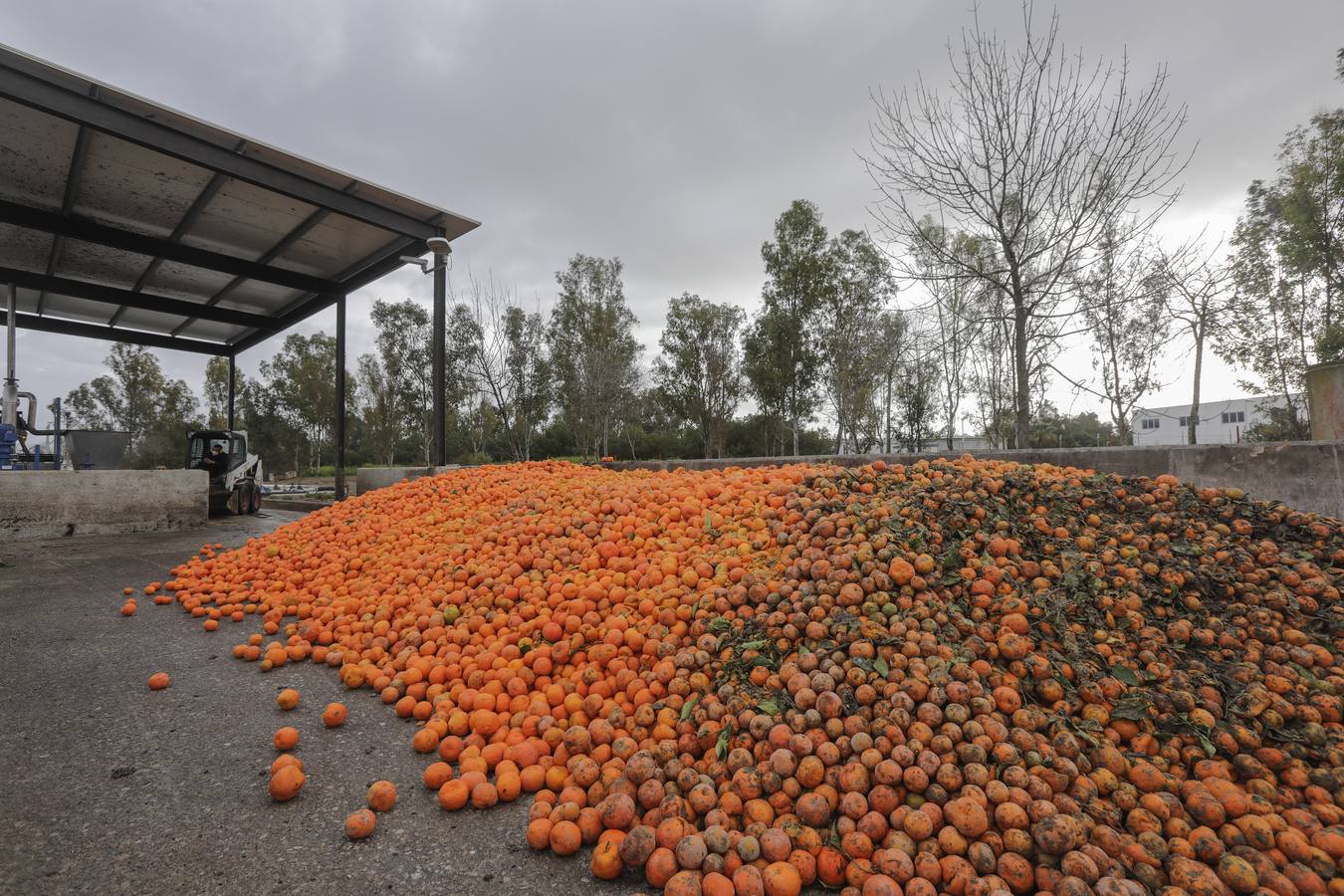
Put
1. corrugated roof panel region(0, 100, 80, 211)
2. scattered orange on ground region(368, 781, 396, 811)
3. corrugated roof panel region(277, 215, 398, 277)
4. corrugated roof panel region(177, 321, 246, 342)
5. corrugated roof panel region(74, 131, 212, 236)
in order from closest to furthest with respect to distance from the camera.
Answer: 1. scattered orange on ground region(368, 781, 396, 811)
2. corrugated roof panel region(0, 100, 80, 211)
3. corrugated roof panel region(74, 131, 212, 236)
4. corrugated roof panel region(277, 215, 398, 277)
5. corrugated roof panel region(177, 321, 246, 342)

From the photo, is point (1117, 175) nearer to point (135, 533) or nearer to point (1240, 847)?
point (1240, 847)

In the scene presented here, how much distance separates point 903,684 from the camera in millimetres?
1964

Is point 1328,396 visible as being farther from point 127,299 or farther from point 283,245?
point 127,299

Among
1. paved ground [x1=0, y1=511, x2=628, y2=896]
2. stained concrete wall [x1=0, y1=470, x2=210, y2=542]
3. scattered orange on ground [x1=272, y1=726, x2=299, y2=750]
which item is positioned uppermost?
stained concrete wall [x1=0, y1=470, x2=210, y2=542]

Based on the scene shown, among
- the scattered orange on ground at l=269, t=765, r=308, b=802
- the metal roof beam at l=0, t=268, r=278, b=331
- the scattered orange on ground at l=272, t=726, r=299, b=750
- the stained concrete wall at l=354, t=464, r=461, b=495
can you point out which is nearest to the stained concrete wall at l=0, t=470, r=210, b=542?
the stained concrete wall at l=354, t=464, r=461, b=495

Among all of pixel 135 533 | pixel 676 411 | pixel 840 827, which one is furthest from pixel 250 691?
pixel 676 411

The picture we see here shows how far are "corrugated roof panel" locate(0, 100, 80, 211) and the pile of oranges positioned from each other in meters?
8.07

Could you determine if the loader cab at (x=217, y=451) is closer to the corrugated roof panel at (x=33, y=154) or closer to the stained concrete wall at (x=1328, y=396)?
the corrugated roof panel at (x=33, y=154)

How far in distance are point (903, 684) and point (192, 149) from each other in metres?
10.4

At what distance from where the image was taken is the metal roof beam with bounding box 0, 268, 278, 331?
11.6 m

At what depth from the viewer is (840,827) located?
1653 mm

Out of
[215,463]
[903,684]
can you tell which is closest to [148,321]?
[215,463]

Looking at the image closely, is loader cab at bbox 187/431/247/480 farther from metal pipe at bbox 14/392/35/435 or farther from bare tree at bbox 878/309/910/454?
bare tree at bbox 878/309/910/454

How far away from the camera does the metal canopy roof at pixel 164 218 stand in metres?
6.93
